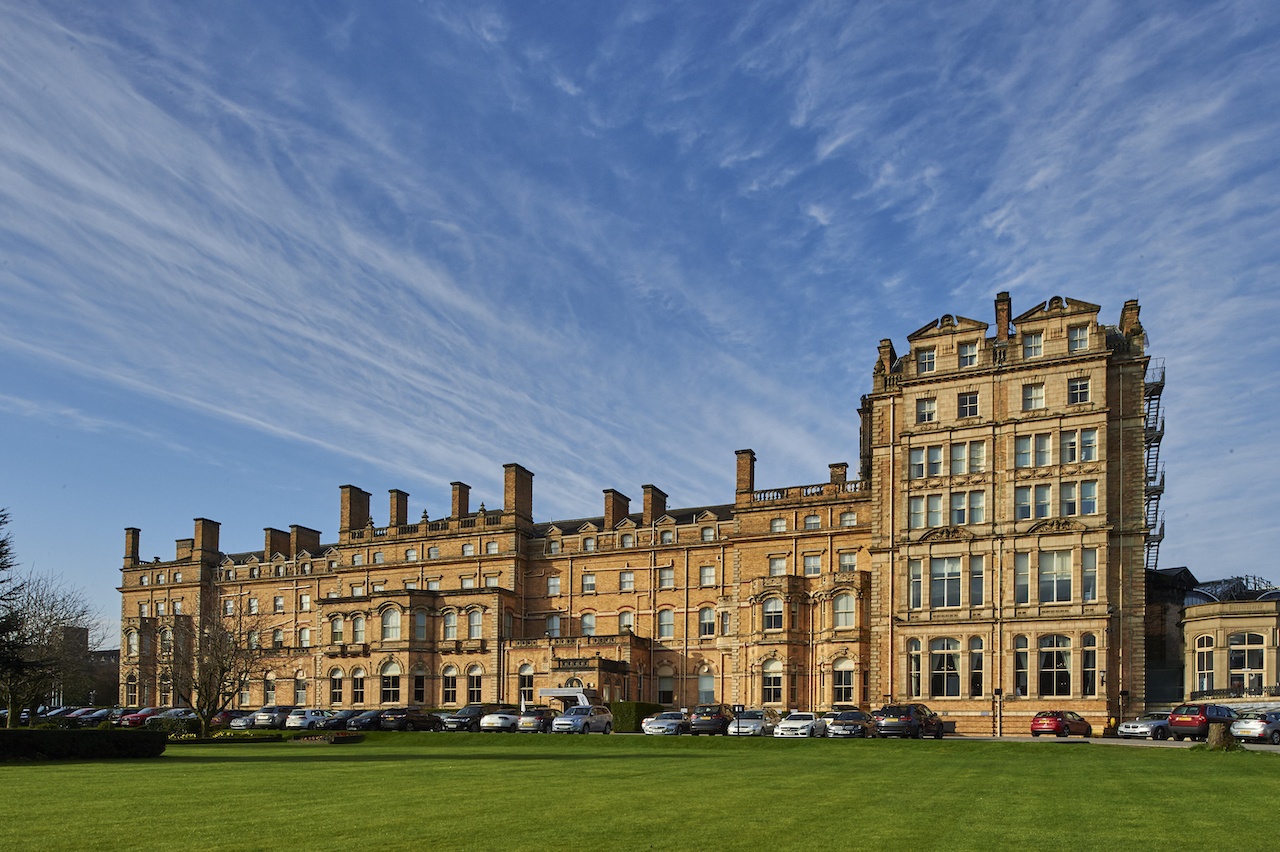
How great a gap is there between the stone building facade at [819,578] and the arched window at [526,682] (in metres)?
0.27

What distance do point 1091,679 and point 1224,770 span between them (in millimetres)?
28497

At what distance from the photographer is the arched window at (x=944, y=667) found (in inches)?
2251

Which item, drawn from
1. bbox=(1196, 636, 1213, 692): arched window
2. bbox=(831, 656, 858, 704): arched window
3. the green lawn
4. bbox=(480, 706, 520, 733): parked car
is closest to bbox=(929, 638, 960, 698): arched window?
bbox=(831, 656, 858, 704): arched window

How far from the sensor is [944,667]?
189 ft

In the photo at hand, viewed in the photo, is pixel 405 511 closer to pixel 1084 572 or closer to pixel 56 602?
pixel 56 602

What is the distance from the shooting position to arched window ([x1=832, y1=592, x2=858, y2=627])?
63531 millimetres

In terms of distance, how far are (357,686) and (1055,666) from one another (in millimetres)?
47607

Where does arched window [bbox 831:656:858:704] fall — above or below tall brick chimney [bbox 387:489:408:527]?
below

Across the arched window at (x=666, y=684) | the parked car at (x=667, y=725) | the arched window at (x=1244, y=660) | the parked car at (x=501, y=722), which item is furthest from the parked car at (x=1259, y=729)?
the arched window at (x=666, y=684)

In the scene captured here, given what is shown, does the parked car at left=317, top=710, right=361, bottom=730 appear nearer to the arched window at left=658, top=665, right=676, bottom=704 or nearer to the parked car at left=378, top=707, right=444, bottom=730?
the parked car at left=378, top=707, right=444, bottom=730

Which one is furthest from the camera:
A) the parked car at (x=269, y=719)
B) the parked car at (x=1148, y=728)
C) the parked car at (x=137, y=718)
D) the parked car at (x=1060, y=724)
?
the parked car at (x=137, y=718)

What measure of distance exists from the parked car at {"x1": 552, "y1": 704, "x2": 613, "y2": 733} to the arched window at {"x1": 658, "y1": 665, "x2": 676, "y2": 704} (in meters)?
19.9

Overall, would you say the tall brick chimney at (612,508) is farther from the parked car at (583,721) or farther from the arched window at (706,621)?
the parked car at (583,721)

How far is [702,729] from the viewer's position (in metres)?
50.0
